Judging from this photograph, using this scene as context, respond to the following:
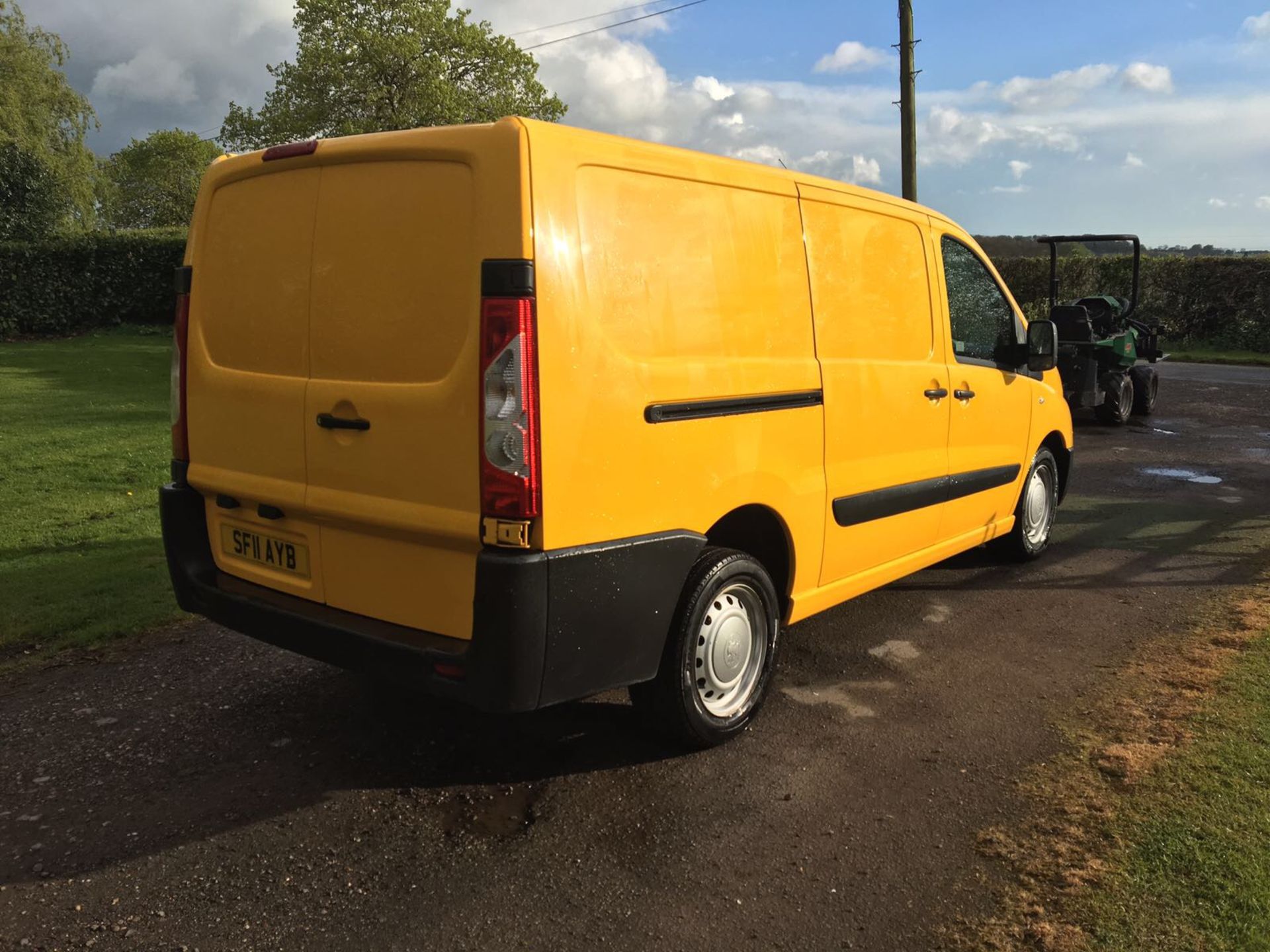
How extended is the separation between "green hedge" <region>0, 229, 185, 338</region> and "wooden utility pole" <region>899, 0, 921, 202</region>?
1904 cm

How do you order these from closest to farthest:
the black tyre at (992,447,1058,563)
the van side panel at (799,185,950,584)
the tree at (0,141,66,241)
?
1. the van side panel at (799,185,950,584)
2. the black tyre at (992,447,1058,563)
3. the tree at (0,141,66,241)

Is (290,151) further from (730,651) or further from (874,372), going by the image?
(874,372)

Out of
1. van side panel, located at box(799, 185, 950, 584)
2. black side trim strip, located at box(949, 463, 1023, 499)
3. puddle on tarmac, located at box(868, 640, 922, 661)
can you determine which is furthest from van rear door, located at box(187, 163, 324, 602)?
black side trim strip, located at box(949, 463, 1023, 499)

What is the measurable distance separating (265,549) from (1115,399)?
11648 millimetres

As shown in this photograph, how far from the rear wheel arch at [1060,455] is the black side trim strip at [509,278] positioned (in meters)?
4.57

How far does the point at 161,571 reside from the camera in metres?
5.95

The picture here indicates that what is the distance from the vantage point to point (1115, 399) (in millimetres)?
12516

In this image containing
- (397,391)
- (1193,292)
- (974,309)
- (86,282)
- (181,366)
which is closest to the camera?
(397,391)

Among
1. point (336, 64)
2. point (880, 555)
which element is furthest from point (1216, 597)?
point (336, 64)

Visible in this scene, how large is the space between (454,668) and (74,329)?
2622cm

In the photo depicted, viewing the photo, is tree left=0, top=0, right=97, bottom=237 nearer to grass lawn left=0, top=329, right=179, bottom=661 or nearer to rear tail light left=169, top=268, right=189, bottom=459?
grass lawn left=0, top=329, right=179, bottom=661

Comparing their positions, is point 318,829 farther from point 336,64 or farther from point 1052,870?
point 336,64

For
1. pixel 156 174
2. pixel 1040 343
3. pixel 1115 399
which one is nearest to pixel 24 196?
pixel 1115 399

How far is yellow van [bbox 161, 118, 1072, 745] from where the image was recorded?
2.94m
